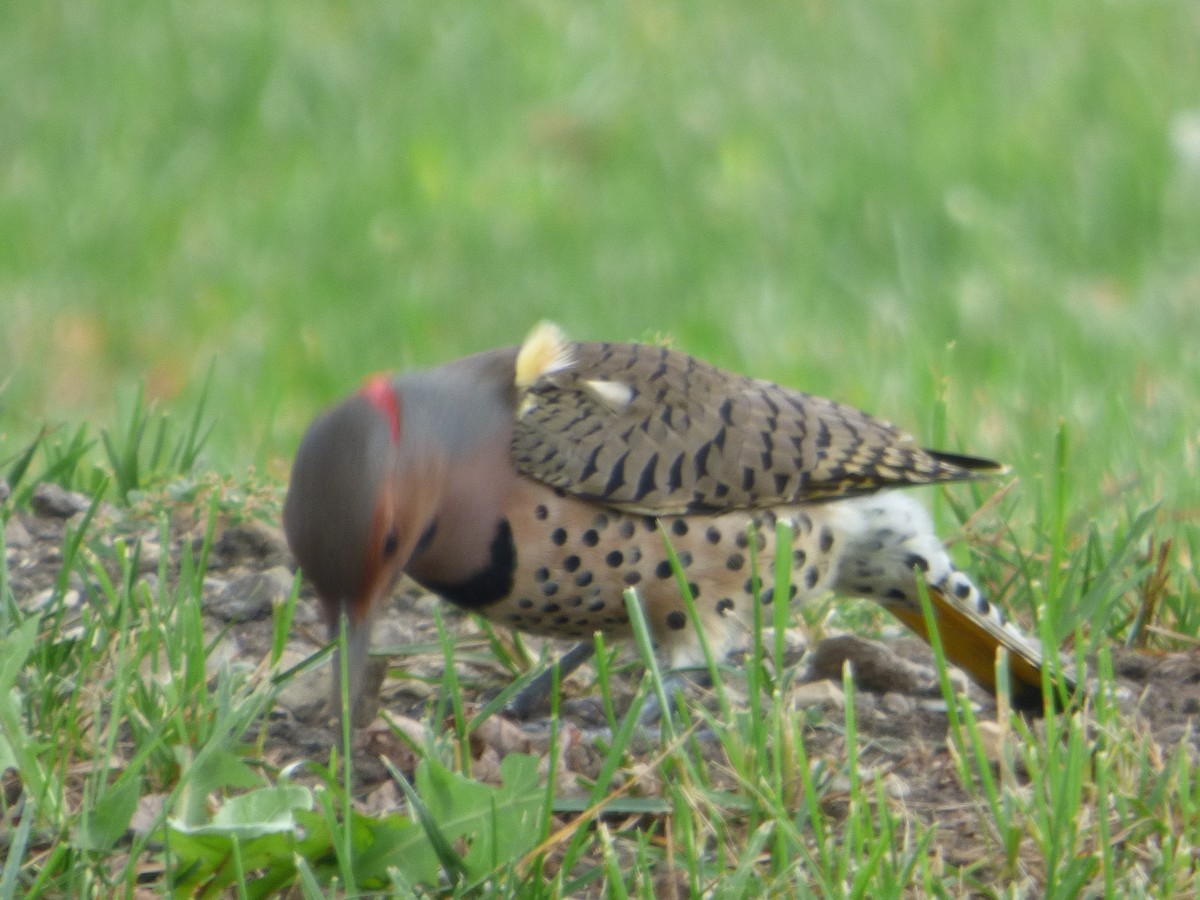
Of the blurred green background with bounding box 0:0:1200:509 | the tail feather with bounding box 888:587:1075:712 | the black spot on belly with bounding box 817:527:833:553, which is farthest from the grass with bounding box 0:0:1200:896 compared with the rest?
the black spot on belly with bounding box 817:527:833:553

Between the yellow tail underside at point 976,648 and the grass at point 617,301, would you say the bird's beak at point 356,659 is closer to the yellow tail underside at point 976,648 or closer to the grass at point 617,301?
the grass at point 617,301

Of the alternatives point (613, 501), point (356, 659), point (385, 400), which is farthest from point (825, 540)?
point (356, 659)

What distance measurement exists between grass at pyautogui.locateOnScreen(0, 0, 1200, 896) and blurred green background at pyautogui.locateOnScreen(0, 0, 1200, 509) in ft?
0.08

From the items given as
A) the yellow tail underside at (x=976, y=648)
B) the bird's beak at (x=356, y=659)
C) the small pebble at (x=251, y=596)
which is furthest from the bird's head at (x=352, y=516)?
the yellow tail underside at (x=976, y=648)

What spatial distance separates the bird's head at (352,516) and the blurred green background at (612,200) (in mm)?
2367

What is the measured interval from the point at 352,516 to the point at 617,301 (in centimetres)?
471

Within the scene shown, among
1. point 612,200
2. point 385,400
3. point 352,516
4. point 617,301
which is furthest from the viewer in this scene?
point 612,200

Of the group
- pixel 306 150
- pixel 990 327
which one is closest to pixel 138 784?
pixel 990 327

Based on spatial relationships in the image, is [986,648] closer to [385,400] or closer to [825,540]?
[825,540]

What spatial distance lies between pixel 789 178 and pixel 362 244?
2.08 m

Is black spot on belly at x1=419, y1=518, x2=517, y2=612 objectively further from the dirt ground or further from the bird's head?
the bird's head

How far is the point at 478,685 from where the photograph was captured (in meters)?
4.10

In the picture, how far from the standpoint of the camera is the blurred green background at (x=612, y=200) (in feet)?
24.8

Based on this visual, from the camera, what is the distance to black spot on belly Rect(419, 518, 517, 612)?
157 inches
